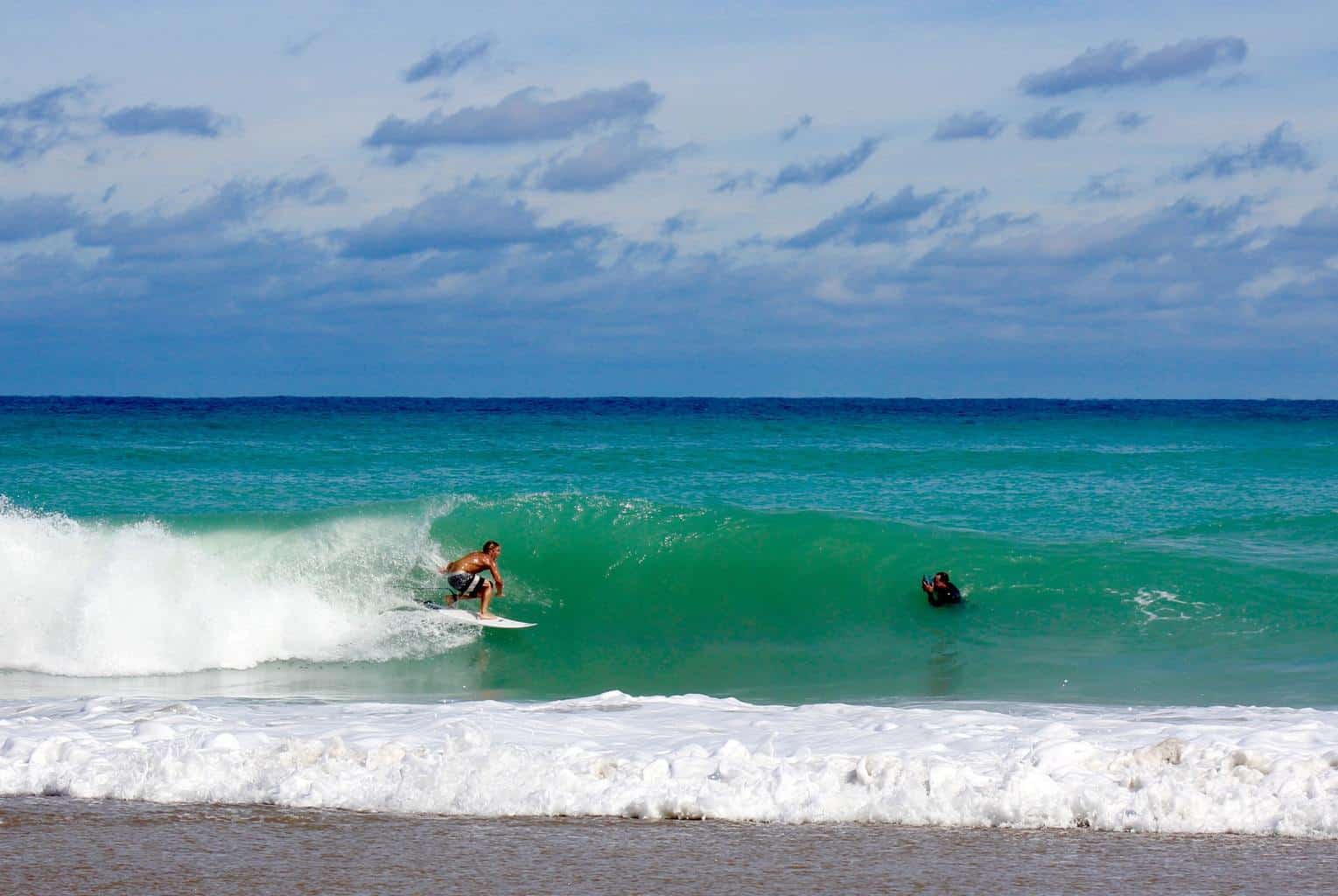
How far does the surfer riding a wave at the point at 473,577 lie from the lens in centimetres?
1399

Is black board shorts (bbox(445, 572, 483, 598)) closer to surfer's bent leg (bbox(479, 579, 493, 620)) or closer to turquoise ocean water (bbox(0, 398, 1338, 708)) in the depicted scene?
surfer's bent leg (bbox(479, 579, 493, 620))

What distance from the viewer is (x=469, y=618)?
13.6 metres

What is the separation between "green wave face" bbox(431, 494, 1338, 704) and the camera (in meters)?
11.5

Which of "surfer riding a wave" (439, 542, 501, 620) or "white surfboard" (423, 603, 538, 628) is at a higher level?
"surfer riding a wave" (439, 542, 501, 620)

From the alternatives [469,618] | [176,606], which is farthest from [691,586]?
[176,606]

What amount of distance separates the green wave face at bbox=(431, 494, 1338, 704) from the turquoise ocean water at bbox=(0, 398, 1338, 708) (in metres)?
0.04

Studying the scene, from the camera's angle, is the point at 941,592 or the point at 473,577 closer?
the point at 473,577

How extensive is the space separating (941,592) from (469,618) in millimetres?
5100

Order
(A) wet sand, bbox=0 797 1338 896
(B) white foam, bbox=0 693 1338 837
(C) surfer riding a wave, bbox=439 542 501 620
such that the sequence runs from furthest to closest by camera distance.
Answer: (C) surfer riding a wave, bbox=439 542 501 620 < (B) white foam, bbox=0 693 1338 837 < (A) wet sand, bbox=0 797 1338 896

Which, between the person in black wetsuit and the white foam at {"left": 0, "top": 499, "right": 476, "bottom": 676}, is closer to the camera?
the white foam at {"left": 0, "top": 499, "right": 476, "bottom": 676}

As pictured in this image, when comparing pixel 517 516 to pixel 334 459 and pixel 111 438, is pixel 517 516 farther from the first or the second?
pixel 111 438

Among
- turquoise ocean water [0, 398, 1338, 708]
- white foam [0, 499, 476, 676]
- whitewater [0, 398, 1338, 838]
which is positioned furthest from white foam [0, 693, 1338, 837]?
white foam [0, 499, 476, 676]

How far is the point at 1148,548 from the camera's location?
54.7 ft

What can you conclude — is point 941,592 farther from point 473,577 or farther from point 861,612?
point 473,577
